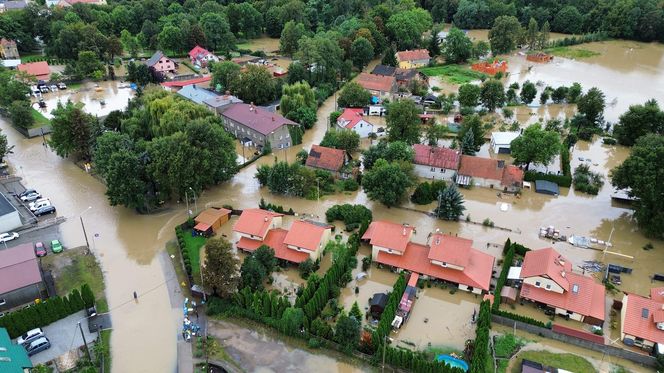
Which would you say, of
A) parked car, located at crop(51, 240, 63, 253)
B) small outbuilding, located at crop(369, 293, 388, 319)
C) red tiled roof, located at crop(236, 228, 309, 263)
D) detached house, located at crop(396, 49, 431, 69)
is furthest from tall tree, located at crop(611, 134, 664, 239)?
detached house, located at crop(396, 49, 431, 69)

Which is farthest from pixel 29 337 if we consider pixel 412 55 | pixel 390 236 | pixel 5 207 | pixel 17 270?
pixel 412 55

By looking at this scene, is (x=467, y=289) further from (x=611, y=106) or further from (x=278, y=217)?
(x=611, y=106)

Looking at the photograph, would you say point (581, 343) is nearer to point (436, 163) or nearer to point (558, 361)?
point (558, 361)

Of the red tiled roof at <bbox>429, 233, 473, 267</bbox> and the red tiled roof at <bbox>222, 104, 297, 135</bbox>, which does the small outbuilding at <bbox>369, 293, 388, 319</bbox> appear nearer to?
Answer: the red tiled roof at <bbox>429, 233, 473, 267</bbox>

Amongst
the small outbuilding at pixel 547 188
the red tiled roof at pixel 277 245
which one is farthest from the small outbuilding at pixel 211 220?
the small outbuilding at pixel 547 188

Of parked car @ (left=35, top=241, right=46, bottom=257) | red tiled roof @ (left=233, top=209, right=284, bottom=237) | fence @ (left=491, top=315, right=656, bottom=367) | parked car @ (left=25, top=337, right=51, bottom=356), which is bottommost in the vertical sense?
fence @ (left=491, top=315, right=656, bottom=367)

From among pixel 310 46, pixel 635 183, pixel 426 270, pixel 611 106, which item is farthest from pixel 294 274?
pixel 611 106

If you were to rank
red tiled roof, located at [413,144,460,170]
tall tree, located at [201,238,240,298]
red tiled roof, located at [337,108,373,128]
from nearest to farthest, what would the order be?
tall tree, located at [201,238,240,298]
red tiled roof, located at [413,144,460,170]
red tiled roof, located at [337,108,373,128]
